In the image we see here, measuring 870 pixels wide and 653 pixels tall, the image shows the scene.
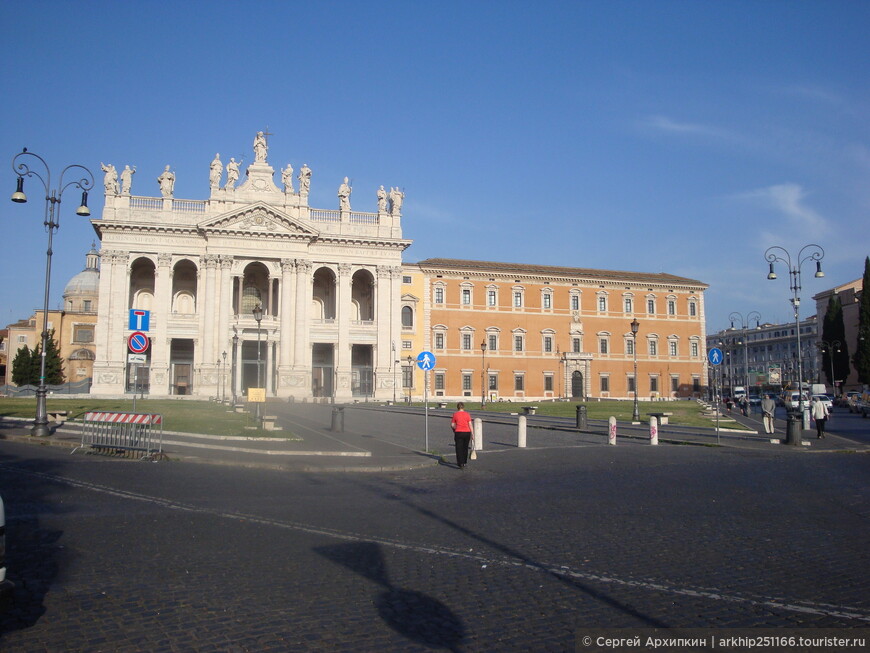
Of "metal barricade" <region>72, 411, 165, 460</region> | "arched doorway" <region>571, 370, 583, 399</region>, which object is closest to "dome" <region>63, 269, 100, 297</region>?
"arched doorway" <region>571, 370, 583, 399</region>

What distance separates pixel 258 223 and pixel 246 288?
23.3 ft

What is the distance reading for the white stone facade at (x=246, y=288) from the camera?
5759cm

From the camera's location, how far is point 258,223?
2365 inches

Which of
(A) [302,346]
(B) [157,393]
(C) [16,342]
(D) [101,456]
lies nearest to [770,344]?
(A) [302,346]

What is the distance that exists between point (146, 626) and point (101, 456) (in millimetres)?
13689

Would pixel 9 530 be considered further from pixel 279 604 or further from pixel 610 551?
pixel 610 551

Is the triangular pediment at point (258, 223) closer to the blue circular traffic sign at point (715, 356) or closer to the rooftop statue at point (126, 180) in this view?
the rooftop statue at point (126, 180)

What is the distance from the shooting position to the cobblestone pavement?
5391mm

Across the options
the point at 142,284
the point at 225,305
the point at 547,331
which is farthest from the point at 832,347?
the point at 142,284

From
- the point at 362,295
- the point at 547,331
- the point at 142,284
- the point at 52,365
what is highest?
the point at 142,284

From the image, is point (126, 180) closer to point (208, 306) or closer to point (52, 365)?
point (208, 306)

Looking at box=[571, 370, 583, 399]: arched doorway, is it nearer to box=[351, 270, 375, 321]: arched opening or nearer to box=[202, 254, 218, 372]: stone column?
box=[351, 270, 375, 321]: arched opening

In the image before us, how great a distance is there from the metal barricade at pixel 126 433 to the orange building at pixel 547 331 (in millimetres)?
47178

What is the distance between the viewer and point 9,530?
859 cm
